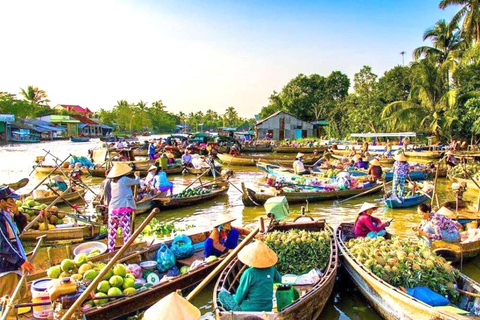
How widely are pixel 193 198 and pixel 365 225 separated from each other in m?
6.91

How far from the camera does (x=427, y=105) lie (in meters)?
30.1

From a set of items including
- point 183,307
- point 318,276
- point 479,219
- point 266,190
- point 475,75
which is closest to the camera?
point 183,307

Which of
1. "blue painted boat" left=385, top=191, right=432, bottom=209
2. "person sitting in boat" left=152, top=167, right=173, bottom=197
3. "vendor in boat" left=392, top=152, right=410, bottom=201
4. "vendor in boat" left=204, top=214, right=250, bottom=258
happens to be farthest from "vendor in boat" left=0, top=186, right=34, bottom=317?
"blue painted boat" left=385, top=191, right=432, bottom=209

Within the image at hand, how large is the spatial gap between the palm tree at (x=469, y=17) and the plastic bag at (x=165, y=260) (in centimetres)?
2677

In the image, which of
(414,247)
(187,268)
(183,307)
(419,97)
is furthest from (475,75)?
(183,307)

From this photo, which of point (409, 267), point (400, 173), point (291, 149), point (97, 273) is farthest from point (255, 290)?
point (291, 149)

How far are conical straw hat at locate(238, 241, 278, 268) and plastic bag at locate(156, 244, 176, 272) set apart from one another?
2434mm

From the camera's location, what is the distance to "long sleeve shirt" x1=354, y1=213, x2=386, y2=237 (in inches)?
268

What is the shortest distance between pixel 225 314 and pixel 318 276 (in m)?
2.01

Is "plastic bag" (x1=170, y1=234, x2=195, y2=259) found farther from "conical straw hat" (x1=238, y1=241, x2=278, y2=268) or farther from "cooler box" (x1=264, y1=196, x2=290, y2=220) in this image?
"conical straw hat" (x1=238, y1=241, x2=278, y2=268)

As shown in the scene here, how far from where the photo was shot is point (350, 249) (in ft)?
20.5

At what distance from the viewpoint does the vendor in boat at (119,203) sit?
6.68 meters

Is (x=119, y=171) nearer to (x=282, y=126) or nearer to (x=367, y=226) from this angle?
(x=367, y=226)

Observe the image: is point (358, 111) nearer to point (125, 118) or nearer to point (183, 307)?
point (183, 307)
